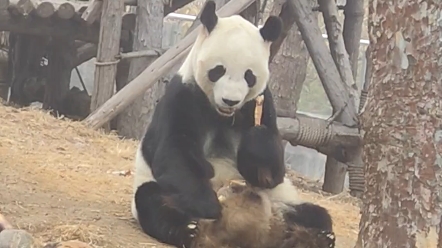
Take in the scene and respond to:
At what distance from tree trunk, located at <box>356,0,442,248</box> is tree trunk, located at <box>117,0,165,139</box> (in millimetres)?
5223

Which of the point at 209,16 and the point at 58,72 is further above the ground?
the point at 209,16

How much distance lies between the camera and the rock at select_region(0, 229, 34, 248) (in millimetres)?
3115

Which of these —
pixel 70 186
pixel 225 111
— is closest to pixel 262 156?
pixel 225 111

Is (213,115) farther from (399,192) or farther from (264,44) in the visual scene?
(399,192)

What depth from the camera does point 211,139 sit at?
3994 millimetres

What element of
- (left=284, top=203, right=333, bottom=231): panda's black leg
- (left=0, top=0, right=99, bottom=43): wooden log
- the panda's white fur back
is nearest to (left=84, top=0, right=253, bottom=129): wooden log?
(left=0, top=0, right=99, bottom=43): wooden log

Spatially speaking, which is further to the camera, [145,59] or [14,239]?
[145,59]

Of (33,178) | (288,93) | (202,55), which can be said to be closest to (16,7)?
(288,93)

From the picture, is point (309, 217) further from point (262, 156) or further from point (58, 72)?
point (58, 72)

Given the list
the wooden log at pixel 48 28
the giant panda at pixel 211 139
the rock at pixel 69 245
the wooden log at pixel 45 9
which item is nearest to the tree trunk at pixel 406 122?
the giant panda at pixel 211 139

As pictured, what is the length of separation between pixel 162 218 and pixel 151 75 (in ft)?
11.7

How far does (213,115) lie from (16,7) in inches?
225

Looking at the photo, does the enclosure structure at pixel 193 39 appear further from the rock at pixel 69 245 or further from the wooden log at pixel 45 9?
the rock at pixel 69 245

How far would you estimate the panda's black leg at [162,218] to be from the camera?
12.1ft
